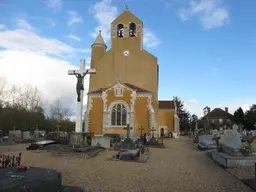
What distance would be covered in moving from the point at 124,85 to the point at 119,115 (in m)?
3.56

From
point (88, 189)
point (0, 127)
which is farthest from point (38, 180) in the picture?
point (0, 127)

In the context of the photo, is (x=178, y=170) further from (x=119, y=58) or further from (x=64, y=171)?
(x=119, y=58)

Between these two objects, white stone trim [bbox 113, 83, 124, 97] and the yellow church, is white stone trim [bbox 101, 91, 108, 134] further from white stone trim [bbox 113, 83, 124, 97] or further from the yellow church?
white stone trim [bbox 113, 83, 124, 97]

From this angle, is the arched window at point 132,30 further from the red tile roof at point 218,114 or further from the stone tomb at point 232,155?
the red tile roof at point 218,114

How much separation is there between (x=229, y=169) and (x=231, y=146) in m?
1.50

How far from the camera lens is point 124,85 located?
79.9ft

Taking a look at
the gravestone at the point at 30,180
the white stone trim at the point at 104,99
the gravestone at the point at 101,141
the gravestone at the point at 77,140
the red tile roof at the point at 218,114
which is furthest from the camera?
the red tile roof at the point at 218,114

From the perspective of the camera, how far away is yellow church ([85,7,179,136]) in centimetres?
2369

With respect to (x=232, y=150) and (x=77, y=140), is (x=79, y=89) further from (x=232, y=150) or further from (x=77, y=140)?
(x=232, y=150)

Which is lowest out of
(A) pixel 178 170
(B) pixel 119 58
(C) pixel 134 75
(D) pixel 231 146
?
(A) pixel 178 170

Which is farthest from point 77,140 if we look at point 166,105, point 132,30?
point 166,105

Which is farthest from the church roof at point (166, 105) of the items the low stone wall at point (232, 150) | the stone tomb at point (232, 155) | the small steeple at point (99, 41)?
the low stone wall at point (232, 150)

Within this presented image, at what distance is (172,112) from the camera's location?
36.6 m

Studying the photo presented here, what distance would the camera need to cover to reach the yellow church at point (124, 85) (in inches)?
933
